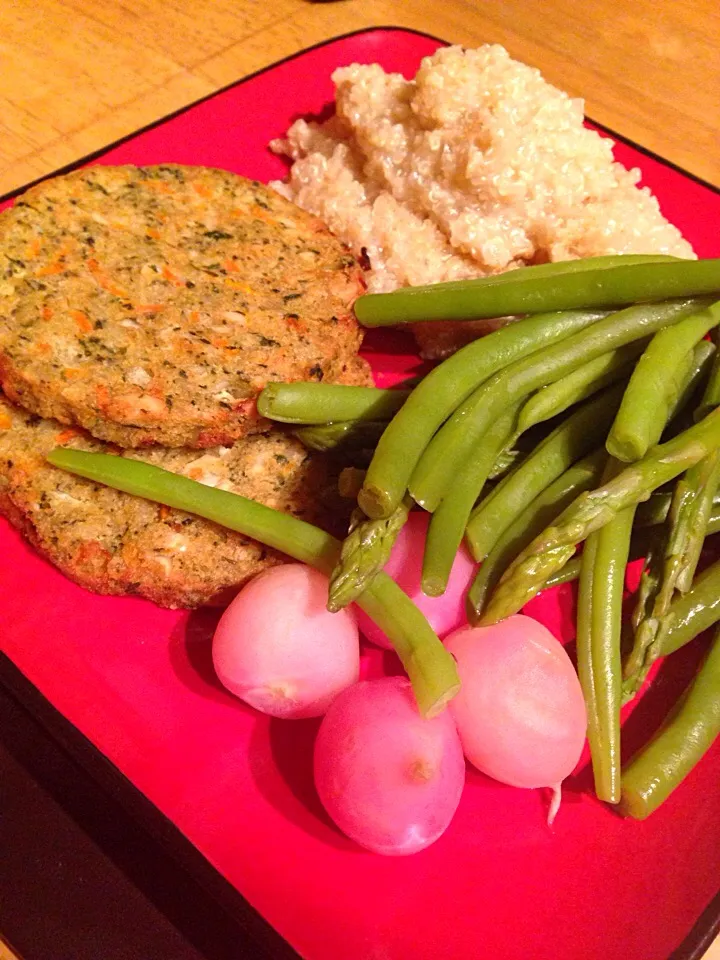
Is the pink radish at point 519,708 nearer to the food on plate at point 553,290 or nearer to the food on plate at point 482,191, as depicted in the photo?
the food on plate at point 553,290

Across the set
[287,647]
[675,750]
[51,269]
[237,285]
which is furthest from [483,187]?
[675,750]

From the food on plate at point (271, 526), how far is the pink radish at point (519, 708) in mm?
80

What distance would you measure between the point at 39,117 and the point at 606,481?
2.37 meters

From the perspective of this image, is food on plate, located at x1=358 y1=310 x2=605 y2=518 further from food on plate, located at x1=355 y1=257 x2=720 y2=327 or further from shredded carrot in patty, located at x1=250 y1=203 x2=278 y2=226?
shredded carrot in patty, located at x1=250 y1=203 x2=278 y2=226

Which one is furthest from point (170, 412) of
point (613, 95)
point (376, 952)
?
point (613, 95)

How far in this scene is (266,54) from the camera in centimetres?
316

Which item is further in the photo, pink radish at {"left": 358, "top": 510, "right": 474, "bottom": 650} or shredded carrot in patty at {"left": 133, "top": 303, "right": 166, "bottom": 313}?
shredded carrot in patty at {"left": 133, "top": 303, "right": 166, "bottom": 313}

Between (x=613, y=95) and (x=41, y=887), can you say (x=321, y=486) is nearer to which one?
(x=41, y=887)

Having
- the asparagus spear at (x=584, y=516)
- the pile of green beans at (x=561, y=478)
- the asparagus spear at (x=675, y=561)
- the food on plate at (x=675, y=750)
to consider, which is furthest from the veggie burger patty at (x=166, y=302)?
the food on plate at (x=675, y=750)

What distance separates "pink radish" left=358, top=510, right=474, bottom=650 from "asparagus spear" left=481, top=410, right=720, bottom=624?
12 cm

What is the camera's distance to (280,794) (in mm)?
1440

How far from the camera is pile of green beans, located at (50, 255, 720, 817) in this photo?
4.71ft

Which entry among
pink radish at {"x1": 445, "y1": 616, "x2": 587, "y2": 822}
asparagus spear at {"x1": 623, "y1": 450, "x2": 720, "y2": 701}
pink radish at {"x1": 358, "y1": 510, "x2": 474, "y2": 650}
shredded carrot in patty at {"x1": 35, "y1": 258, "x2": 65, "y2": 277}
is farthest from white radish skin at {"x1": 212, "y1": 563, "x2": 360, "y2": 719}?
shredded carrot in patty at {"x1": 35, "y1": 258, "x2": 65, "y2": 277}

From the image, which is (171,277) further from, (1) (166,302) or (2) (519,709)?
(2) (519,709)
